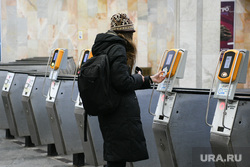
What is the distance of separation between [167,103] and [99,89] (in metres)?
1.08

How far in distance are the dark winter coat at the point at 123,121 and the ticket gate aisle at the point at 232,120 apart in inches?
24.6

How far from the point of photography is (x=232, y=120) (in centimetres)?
395

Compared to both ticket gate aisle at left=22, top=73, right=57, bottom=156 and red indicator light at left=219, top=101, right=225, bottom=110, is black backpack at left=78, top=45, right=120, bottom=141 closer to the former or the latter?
red indicator light at left=219, top=101, right=225, bottom=110

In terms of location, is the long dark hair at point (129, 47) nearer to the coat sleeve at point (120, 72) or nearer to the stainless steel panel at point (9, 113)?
the coat sleeve at point (120, 72)

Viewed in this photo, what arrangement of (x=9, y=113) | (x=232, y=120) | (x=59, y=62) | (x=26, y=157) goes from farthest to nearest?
(x=9, y=113)
(x=26, y=157)
(x=59, y=62)
(x=232, y=120)

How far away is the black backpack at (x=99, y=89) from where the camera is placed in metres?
3.80

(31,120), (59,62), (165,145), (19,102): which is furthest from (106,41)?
(19,102)

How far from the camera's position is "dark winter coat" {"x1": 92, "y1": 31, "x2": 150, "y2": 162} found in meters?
3.84

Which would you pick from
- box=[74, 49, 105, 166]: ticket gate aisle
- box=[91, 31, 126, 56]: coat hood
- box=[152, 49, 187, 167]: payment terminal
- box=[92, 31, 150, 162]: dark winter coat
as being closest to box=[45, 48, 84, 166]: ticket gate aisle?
box=[74, 49, 105, 166]: ticket gate aisle

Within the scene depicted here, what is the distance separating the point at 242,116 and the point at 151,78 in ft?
2.57

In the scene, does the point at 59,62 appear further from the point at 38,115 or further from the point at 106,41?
the point at 106,41

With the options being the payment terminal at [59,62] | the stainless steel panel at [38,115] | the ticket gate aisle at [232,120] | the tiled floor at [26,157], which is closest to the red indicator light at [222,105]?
the ticket gate aisle at [232,120]

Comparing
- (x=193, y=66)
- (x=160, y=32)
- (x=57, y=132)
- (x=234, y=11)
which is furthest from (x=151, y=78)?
(x=160, y=32)

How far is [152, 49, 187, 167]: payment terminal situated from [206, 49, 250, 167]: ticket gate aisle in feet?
2.04
